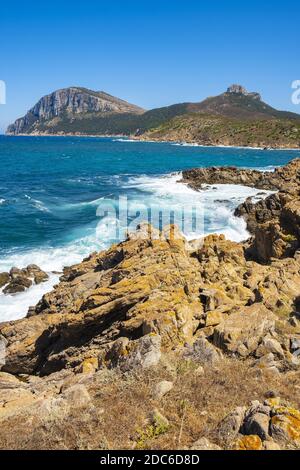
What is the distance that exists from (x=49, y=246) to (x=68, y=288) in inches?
550

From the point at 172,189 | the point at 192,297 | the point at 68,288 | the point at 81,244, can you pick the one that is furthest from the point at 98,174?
the point at 192,297

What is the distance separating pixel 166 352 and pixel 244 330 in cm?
223

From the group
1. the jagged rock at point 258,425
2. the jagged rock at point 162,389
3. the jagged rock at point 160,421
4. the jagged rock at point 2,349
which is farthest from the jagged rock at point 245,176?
the jagged rock at point 160,421

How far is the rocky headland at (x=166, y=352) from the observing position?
281 inches

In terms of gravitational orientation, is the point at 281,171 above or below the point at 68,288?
above

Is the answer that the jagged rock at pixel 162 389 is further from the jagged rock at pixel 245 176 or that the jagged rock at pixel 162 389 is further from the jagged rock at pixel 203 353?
the jagged rock at pixel 245 176

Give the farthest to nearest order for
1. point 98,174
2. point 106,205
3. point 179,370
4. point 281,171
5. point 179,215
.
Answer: point 98,174
point 281,171
point 106,205
point 179,215
point 179,370

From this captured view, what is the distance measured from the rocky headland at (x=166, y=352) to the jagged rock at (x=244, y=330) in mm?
31

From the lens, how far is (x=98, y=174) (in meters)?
77.6

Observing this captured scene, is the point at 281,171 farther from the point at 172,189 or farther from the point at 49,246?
the point at 49,246

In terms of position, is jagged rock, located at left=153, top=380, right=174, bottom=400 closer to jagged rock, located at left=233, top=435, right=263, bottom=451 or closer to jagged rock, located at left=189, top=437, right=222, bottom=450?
jagged rock, located at left=189, top=437, right=222, bottom=450

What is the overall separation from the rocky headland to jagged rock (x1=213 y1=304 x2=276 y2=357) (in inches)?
1.2

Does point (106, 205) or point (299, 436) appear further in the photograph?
point (106, 205)
